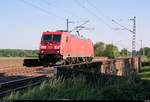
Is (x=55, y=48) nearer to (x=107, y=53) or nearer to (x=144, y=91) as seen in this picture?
(x=144, y=91)

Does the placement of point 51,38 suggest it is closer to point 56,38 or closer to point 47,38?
point 47,38

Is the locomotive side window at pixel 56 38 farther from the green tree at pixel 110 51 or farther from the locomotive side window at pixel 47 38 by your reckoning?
the green tree at pixel 110 51

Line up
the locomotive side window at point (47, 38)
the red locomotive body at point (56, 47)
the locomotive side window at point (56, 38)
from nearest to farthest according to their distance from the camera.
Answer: the red locomotive body at point (56, 47) < the locomotive side window at point (56, 38) < the locomotive side window at point (47, 38)

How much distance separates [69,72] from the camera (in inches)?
682

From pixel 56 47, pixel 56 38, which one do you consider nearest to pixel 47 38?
pixel 56 38

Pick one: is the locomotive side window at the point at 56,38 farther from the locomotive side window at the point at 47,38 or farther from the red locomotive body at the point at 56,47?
the locomotive side window at the point at 47,38

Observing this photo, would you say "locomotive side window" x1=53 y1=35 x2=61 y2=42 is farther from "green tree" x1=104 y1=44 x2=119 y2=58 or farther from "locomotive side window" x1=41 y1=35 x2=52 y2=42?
"green tree" x1=104 y1=44 x2=119 y2=58

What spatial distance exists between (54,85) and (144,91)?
118 inches

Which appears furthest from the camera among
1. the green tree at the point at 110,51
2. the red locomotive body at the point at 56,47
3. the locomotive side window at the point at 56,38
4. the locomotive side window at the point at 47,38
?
the green tree at the point at 110,51

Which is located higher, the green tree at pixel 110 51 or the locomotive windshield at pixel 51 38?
the green tree at pixel 110 51

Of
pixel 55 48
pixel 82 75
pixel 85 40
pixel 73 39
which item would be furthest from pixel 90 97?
pixel 85 40

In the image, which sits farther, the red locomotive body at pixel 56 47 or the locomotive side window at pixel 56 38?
the locomotive side window at pixel 56 38

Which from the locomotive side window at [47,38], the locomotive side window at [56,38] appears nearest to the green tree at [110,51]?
the locomotive side window at [47,38]

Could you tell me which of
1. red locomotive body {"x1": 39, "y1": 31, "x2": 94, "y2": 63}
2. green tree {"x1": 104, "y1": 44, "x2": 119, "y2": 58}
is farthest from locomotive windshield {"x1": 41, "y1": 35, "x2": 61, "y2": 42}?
green tree {"x1": 104, "y1": 44, "x2": 119, "y2": 58}
